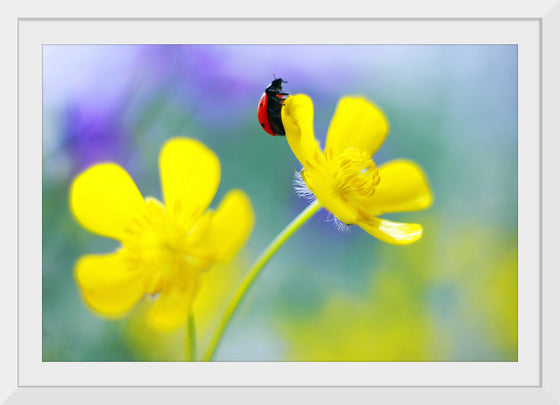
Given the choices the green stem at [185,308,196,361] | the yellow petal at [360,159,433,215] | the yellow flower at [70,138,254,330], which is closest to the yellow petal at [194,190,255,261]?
the yellow flower at [70,138,254,330]

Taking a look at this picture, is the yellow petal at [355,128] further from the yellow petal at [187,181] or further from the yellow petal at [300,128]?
the yellow petal at [187,181]

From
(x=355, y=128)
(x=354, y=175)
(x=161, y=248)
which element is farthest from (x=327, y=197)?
(x=161, y=248)

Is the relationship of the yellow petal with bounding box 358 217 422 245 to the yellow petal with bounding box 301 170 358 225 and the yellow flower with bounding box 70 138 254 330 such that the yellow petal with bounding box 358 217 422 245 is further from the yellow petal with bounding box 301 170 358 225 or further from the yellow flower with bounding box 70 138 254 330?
the yellow flower with bounding box 70 138 254 330

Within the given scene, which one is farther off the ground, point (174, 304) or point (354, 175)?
point (354, 175)

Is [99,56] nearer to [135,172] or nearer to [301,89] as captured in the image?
[135,172]

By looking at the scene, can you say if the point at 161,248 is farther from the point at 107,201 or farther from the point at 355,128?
the point at 355,128

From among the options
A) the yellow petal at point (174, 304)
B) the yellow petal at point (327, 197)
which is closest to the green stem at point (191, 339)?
the yellow petal at point (174, 304)
